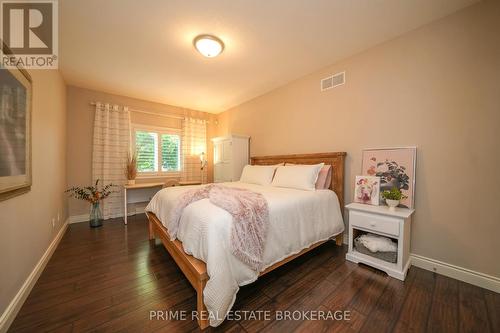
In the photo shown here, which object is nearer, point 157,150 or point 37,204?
point 37,204

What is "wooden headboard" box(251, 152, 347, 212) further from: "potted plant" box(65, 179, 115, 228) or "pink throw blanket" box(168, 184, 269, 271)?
"potted plant" box(65, 179, 115, 228)

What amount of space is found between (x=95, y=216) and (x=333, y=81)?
4643 millimetres

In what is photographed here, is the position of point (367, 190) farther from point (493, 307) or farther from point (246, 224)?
point (246, 224)

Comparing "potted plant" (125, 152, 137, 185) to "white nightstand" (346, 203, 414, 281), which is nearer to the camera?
"white nightstand" (346, 203, 414, 281)

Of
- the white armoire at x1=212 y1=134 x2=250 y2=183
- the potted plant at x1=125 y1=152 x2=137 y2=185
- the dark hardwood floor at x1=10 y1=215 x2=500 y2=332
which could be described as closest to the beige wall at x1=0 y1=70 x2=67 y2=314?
the dark hardwood floor at x1=10 y1=215 x2=500 y2=332

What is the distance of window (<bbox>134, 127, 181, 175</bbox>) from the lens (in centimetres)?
420

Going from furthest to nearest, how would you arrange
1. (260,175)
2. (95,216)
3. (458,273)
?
(95,216)
(260,175)
(458,273)

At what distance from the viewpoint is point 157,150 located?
442cm

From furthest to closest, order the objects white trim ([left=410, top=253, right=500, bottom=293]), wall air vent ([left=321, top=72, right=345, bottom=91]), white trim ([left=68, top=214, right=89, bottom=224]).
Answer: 1. white trim ([left=68, top=214, right=89, bottom=224])
2. wall air vent ([left=321, top=72, right=345, bottom=91])
3. white trim ([left=410, top=253, right=500, bottom=293])

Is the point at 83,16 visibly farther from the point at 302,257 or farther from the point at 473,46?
the point at 473,46

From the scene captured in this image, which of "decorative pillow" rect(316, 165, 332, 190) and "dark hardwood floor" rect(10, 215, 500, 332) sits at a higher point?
"decorative pillow" rect(316, 165, 332, 190)

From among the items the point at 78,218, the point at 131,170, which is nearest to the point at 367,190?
the point at 131,170

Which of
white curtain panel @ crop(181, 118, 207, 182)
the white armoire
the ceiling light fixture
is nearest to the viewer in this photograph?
the ceiling light fixture

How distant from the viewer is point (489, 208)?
5.42 feet
